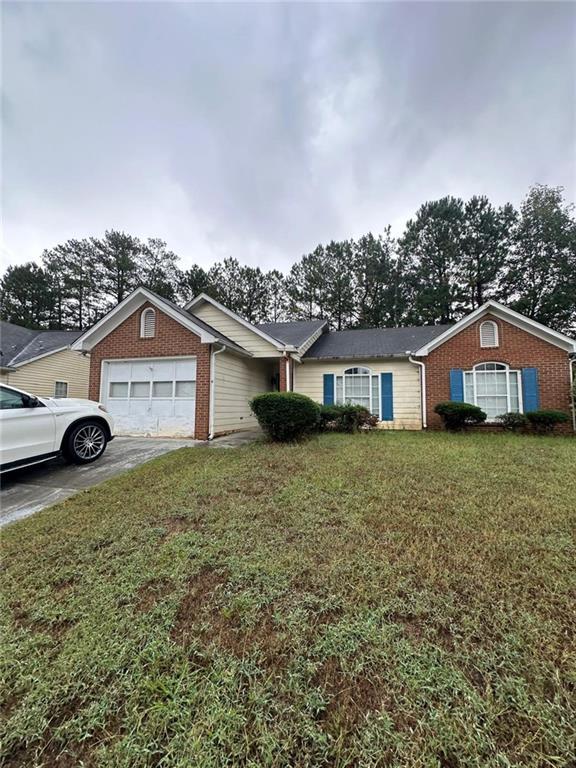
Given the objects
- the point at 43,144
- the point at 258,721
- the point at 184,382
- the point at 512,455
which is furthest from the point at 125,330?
the point at 512,455

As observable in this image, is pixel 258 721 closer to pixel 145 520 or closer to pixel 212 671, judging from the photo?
pixel 212 671

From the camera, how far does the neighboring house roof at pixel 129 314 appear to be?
9391 mm

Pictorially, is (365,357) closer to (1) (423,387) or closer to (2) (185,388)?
(1) (423,387)

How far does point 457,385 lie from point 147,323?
11.1 meters

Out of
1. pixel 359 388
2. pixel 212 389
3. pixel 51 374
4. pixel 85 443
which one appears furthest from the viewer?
pixel 51 374

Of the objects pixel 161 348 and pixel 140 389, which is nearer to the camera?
pixel 161 348

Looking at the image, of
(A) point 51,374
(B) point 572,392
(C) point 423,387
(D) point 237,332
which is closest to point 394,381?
(C) point 423,387

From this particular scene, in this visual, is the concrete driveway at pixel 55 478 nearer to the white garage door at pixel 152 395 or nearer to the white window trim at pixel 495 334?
the white garage door at pixel 152 395

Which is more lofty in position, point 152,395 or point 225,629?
point 152,395

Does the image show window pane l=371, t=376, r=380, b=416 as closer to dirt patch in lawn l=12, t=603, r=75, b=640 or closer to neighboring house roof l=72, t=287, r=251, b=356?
neighboring house roof l=72, t=287, r=251, b=356

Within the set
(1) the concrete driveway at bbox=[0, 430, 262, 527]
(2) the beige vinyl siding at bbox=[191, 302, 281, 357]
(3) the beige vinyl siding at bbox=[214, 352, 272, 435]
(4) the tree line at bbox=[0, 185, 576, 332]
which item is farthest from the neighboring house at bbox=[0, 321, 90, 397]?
(4) the tree line at bbox=[0, 185, 576, 332]

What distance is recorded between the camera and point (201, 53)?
8125 millimetres

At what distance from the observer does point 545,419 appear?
367 inches

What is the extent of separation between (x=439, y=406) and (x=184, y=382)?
868 cm
